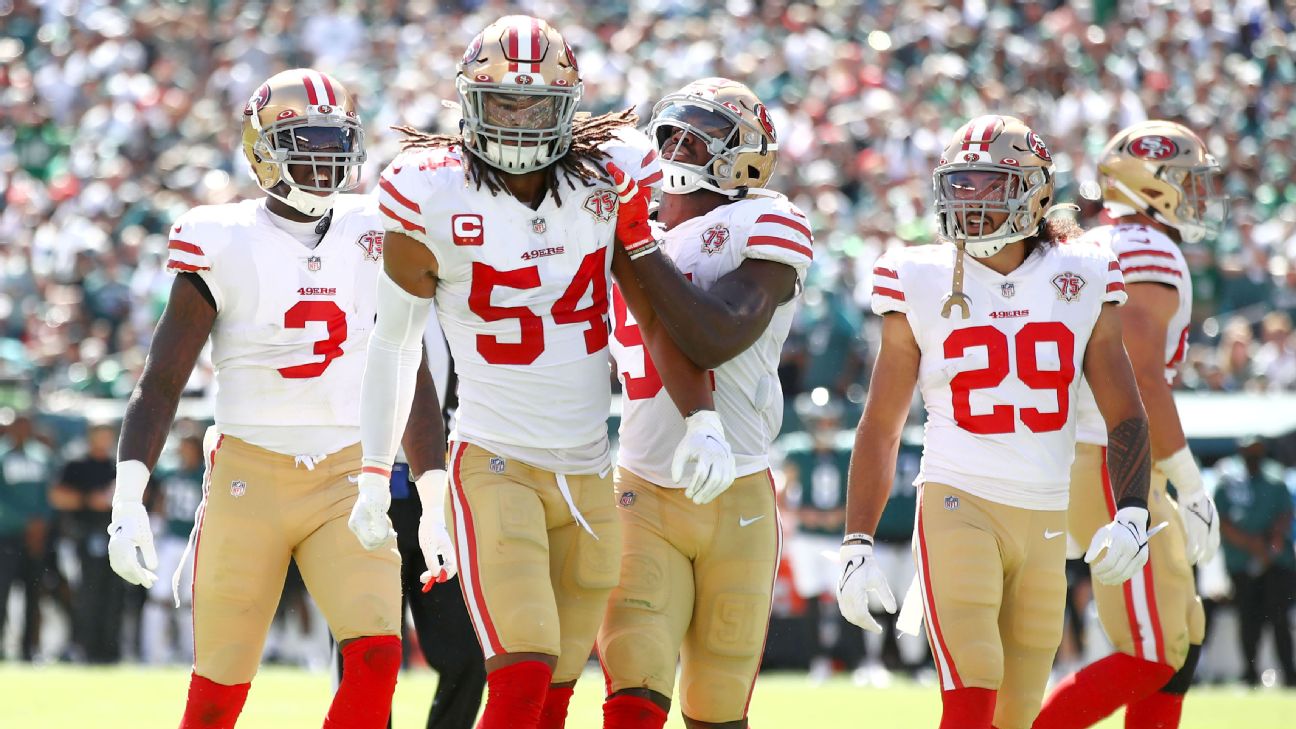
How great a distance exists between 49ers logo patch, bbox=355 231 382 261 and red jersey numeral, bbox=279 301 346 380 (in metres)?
0.17

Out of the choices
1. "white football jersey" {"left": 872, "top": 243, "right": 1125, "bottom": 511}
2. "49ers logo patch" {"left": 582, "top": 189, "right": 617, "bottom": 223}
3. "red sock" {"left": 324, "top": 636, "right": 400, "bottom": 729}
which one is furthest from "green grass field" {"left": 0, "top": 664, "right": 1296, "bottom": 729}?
"49ers logo patch" {"left": 582, "top": 189, "right": 617, "bottom": 223}

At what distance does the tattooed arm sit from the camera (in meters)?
4.58

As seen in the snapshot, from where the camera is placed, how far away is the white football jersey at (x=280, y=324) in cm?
457

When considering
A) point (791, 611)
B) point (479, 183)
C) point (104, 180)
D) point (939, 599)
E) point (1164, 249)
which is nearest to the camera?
point (479, 183)

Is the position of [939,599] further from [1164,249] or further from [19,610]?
[19,610]

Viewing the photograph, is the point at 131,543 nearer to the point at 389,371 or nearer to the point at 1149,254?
the point at 389,371

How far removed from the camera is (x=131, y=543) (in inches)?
173

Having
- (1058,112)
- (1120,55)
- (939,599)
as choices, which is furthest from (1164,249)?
(1120,55)

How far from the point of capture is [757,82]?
50.9 feet

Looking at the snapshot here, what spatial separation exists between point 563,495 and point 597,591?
0.23 meters

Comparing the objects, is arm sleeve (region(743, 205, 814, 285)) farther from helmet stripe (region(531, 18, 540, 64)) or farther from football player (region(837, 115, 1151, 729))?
helmet stripe (region(531, 18, 540, 64))

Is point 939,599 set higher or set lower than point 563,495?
lower

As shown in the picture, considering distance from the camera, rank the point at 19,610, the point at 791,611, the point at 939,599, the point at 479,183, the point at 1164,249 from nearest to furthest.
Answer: the point at 479,183 < the point at 939,599 < the point at 1164,249 < the point at 791,611 < the point at 19,610

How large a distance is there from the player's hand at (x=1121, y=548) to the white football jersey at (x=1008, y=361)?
16 cm
